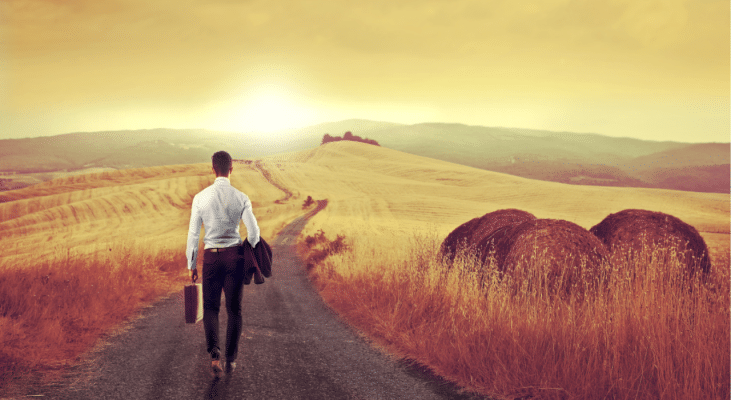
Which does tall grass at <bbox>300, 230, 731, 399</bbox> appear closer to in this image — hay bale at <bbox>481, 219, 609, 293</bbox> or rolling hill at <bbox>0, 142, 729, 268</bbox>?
hay bale at <bbox>481, 219, 609, 293</bbox>

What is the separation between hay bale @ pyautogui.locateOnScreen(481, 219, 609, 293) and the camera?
8688mm

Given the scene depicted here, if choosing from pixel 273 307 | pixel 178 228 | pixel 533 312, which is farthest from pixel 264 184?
pixel 533 312

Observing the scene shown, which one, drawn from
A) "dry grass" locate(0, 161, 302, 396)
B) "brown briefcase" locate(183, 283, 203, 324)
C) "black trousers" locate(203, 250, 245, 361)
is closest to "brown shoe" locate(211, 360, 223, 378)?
"black trousers" locate(203, 250, 245, 361)

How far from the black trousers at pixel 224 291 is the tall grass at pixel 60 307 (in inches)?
70.4

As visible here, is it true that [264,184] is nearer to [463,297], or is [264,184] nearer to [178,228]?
[178,228]

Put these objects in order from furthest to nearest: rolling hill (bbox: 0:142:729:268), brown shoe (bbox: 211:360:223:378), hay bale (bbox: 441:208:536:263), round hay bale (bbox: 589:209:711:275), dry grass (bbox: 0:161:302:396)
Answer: rolling hill (bbox: 0:142:729:268)
hay bale (bbox: 441:208:536:263)
round hay bale (bbox: 589:209:711:275)
dry grass (bbox: 0:161:302:396)
brown shoe (bbox: 211:360:223:378)

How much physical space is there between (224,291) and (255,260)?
0.52 metres

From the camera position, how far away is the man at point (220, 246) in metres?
5.62

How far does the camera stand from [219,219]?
5594 millimetres

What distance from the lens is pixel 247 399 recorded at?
484 cm

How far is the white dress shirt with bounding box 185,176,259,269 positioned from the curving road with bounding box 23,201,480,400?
4.51 feet

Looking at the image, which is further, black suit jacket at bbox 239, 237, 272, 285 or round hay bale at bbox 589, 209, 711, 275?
round hay bale at bbox 589, 209, 711, 275

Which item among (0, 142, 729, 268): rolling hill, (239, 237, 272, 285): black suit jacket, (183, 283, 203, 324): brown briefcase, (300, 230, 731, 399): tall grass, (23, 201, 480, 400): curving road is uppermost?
(239, 237, 272, 285): black suit jacket

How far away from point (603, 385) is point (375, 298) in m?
4.87
